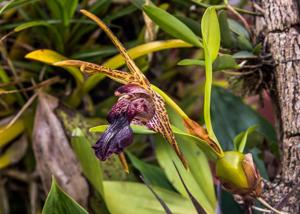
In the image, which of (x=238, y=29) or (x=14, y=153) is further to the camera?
(x=14, y=153)

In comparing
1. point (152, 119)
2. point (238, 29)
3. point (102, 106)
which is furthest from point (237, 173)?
point (102, 106)

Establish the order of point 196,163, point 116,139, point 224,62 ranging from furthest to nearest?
point 196,163
point 224,62
point 116,139

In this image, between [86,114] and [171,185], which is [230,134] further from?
[86,114]

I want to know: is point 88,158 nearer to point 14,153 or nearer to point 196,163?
point 196,163

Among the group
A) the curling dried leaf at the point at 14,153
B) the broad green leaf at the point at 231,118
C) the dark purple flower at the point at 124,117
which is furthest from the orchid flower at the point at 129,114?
the curling dried leaf at the point at 14,153

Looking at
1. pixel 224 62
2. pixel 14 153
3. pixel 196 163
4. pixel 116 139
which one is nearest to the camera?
pixel 116 139

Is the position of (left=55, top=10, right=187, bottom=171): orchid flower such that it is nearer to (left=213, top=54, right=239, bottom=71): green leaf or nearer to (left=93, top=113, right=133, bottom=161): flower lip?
(left=93, top=113, right=133, bottom=161): flower lip
